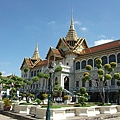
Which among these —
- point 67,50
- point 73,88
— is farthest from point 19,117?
point 67,50

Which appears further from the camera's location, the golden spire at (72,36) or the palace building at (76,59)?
the golden spire at (72,36)

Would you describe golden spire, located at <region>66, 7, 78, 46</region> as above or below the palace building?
above

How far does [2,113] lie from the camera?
17703mm

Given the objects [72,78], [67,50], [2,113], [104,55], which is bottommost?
[2,113]

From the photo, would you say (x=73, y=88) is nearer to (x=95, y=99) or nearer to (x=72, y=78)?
(x=72, y=78)

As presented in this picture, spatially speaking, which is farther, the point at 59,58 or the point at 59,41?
the point at 59,41

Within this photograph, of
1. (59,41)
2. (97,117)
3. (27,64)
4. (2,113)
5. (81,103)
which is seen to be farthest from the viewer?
(27,64)

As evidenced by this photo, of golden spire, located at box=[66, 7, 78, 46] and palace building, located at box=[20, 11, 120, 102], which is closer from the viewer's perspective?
palace building, located at box=[20, 11, 120, 102]

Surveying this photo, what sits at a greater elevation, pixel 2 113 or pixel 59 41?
pixel 59 41

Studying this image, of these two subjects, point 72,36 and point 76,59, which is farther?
point 72,36

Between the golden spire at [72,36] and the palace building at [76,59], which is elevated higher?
the golden spire at [72,36]

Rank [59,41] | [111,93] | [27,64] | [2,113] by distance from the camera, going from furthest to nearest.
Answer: [27,64], [59,41], [111,93], [2,113]

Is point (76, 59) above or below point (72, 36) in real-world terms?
below

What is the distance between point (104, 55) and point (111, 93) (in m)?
7.12
